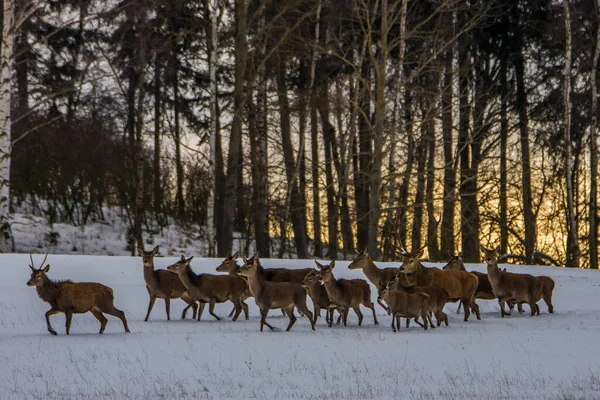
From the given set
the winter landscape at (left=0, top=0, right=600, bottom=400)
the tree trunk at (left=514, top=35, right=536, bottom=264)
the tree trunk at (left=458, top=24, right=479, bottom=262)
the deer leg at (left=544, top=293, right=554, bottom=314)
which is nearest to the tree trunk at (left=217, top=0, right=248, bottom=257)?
the winter landscape at (left=0, top=0, right=600, bottom=400)

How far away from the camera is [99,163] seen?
1252 inches

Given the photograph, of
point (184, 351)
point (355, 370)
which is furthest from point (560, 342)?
point (184, 351)

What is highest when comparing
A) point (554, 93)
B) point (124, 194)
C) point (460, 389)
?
point (554, 93)

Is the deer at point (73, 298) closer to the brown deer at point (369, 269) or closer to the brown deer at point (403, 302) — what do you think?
the brown deer at point (403, 302)

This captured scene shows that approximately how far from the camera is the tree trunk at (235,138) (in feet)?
87.8

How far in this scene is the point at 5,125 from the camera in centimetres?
2292

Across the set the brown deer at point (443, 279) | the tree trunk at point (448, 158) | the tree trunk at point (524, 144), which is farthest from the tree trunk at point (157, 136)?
the brown deer at point (443, 279)

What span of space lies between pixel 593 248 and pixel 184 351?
2321 centimetres

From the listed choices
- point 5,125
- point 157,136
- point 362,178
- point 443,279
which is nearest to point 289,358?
point 443,279

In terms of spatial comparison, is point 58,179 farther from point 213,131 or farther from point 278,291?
point 278,291

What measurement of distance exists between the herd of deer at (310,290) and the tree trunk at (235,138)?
944cm

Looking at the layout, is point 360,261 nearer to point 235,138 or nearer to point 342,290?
point 342,290

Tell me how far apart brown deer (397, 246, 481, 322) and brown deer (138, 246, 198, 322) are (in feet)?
13.2

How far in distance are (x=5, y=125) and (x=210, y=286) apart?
9.69 metres
